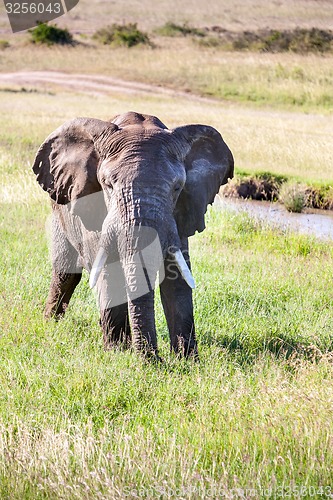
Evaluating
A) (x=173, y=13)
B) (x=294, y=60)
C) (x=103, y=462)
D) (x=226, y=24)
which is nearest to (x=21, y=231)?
(x=103, y=462)

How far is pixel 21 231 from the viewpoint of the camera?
10328 mm

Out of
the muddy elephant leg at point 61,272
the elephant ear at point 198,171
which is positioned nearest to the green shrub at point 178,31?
the muddy elephant leg at point 61,272

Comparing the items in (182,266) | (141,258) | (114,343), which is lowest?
(114,343)

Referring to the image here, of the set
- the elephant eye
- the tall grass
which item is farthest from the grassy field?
the tall grass

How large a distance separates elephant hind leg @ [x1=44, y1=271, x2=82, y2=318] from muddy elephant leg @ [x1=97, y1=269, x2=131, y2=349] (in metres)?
1.16

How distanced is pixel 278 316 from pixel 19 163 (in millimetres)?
8456

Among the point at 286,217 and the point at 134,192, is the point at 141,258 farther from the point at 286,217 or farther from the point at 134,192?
the point at 286,217

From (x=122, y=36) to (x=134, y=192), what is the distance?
141 feet

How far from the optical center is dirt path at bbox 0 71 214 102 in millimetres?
33531

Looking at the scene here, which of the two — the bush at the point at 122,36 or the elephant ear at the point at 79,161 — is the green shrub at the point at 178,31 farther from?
the elephant ear at the point at 79,161

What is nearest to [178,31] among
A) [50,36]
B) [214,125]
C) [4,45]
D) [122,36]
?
[122,36]

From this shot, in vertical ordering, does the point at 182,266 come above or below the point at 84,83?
above

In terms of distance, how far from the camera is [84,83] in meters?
36.1

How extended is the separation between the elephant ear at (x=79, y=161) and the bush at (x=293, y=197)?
7406 mm
